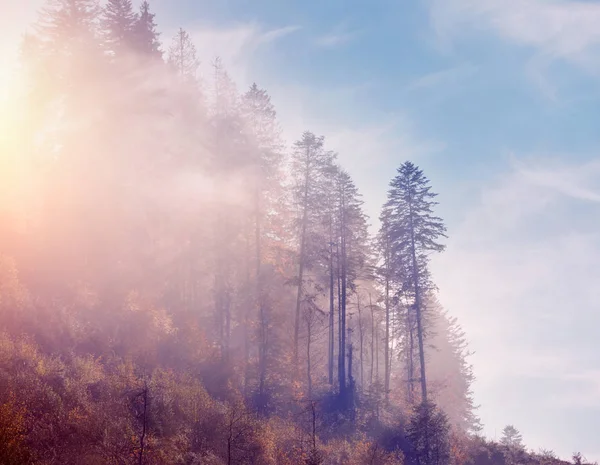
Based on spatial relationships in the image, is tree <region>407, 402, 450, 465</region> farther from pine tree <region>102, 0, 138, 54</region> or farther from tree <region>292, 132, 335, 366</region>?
pine tree <region>102, 0, 138, 54</region>

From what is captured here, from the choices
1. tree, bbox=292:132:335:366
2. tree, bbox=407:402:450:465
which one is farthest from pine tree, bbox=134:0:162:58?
tree, bbox=407:402:450:465

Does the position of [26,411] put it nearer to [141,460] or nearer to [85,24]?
[141,460]

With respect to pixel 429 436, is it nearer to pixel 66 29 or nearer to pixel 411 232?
pixel 411 232

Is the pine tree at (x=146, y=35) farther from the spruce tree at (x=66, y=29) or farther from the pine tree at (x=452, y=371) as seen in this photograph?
the pine tree at (x=452, y=371)

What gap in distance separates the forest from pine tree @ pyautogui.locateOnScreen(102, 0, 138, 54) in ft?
0.31

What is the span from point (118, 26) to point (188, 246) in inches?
685

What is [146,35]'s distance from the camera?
116ft

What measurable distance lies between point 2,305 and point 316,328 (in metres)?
29.5

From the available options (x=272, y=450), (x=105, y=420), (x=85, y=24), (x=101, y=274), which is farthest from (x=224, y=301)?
(x=85, y=24)

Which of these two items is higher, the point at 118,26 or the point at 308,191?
the point at 118,26

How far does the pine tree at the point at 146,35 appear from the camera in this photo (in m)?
34.7

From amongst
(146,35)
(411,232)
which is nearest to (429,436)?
(411,232)

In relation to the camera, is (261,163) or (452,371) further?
(452,371)

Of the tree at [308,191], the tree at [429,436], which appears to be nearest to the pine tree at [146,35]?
the tree at [308,191]
